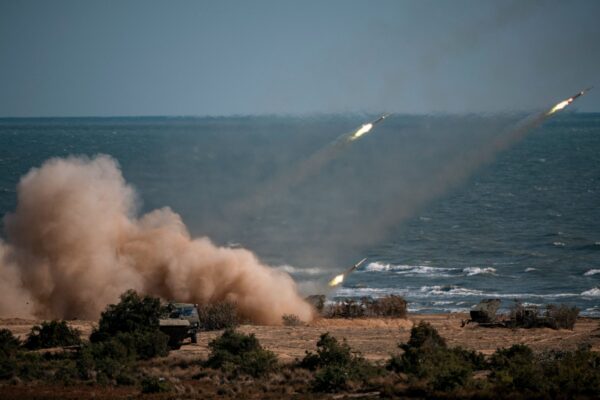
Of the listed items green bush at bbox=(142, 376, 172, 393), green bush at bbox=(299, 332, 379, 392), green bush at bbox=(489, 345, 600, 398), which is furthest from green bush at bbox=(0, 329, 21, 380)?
green bush at bbox=(489, 345, 600, 398)

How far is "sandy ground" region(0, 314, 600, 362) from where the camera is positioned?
36.4 meters

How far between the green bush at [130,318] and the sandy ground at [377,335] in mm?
1328

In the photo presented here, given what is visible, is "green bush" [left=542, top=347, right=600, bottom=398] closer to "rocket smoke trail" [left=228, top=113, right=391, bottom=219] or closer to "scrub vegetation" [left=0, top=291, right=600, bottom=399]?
"scrub vegetation" [left=0, top=291, right=600, bottom=399]

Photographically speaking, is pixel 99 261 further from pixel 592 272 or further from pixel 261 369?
pixel 592 272

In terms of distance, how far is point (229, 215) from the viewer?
8281cm

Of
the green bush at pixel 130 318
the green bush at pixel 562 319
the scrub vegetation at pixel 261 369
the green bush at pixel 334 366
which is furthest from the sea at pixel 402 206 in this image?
the green bush at pixel 334 366

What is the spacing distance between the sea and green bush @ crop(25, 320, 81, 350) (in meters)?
18.0

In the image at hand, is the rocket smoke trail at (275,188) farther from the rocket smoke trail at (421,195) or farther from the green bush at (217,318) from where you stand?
the green bush at (217,318)

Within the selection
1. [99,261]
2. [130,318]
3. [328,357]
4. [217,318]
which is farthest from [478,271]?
[328,357]

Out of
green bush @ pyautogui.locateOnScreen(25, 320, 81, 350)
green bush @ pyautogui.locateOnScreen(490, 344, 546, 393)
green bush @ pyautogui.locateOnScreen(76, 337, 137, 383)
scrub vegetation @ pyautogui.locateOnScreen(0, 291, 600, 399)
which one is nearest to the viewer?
green bush @ pyautogui.locateOnScreen(490, 344, 546, 393)

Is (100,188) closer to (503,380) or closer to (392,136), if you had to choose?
(503,380)

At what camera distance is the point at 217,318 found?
41.8 metres

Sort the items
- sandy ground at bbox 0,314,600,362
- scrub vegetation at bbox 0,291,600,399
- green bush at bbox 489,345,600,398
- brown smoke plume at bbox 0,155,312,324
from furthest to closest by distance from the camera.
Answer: brown smoke plume at bbox 0,155,312,324, sandy ground at bbox 0,314,600,362, scrub vegetation at bbox 0,291,600,399, green bush at bbox 489,345,600,398

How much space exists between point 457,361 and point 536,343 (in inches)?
275
